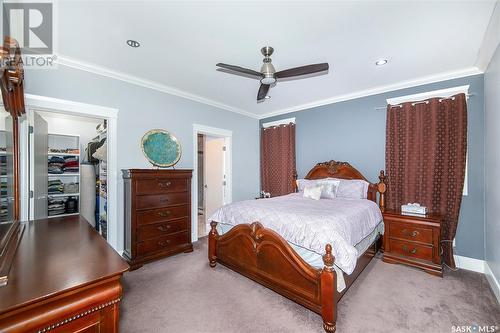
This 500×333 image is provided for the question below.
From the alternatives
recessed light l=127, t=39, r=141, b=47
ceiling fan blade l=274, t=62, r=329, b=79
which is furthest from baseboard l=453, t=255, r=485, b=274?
recessed light l=127, t=39, r=141, b=47

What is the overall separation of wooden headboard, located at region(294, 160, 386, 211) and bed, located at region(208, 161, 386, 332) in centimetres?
29

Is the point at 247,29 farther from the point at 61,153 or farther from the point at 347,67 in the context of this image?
the point at 61,153

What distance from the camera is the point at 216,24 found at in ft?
6.67

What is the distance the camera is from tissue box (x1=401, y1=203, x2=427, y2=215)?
9.77ft

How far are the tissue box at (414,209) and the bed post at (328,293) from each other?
2.00 metres

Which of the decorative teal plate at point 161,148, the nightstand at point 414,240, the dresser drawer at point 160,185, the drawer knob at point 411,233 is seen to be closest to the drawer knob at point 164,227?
the dresser drawer at point 160,185

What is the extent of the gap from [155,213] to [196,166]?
1200mm

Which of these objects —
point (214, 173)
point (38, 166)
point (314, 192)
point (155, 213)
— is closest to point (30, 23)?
point (38, 166)

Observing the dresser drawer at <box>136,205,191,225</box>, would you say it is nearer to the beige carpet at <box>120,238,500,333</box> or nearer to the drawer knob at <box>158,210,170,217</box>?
the drawer knob at <box>158,210,170,217</box>

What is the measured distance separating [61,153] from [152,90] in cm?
244

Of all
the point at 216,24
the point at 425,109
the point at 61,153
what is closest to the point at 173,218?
the point at 216,24

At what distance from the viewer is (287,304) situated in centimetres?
213

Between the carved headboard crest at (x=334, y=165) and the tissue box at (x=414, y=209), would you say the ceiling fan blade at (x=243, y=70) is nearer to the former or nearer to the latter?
the carved headboard crest at (x=334, y=165)

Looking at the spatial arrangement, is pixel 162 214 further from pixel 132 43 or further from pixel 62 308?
pixel 62 308
